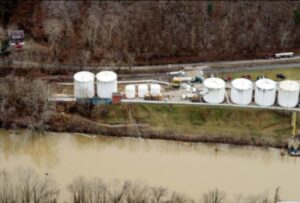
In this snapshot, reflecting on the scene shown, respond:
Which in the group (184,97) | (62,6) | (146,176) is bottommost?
(146,176)

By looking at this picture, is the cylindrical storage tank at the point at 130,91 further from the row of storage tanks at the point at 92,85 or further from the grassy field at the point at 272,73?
the grassy field at the point at 272,73

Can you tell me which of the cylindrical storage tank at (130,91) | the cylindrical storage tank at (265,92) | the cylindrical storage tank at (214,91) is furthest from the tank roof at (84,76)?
the cylindrical storage tank at (265,92)

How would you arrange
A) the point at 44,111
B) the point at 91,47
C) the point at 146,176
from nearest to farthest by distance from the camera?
the point at 146,176 → the point at 44,111 → the point at 91,47

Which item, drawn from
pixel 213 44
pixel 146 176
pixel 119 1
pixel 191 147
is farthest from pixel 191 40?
pixel 146 176

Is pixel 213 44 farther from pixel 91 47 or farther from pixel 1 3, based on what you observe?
pixel 1 3

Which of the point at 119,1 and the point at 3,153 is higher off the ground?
the point at 119,1

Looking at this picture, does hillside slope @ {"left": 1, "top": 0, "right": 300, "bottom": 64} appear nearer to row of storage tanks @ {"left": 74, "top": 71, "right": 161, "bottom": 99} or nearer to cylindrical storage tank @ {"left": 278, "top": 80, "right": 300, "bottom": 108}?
row of storage tanks @ {"left": 74, "top": 71, "right": 161, "bottom": 99}

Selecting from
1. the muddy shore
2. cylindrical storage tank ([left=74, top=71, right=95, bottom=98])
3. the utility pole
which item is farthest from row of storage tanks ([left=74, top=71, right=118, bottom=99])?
the utility pole
